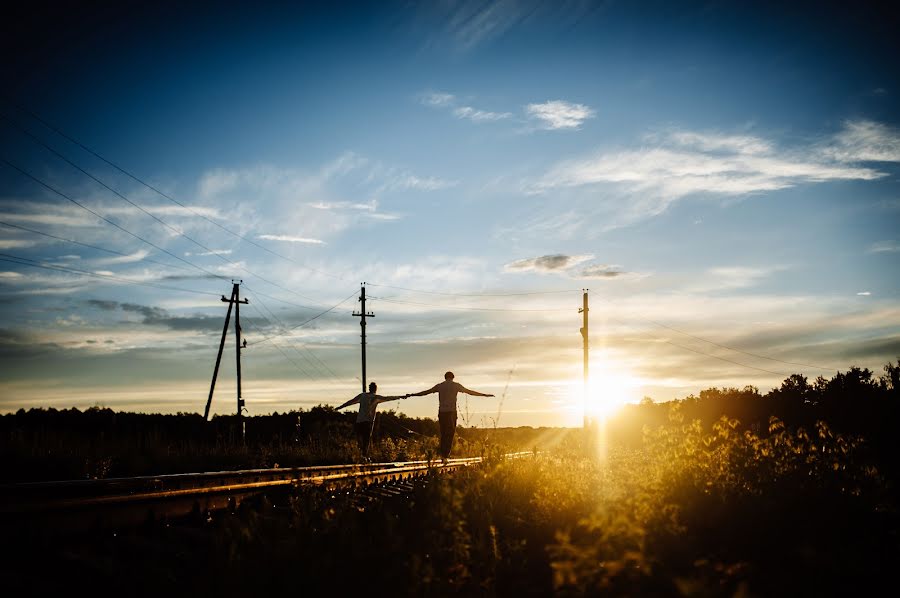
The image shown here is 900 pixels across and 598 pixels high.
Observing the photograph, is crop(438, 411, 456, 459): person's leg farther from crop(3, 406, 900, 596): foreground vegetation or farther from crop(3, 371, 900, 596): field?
crop(3, 406, 900, 596): foreground vegetation

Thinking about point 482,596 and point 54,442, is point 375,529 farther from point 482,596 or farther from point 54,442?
point 54,442

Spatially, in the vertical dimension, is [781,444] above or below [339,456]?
above

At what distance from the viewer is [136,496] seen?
22.4 feet

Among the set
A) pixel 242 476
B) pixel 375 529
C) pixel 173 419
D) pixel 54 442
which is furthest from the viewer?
pixel 173 419

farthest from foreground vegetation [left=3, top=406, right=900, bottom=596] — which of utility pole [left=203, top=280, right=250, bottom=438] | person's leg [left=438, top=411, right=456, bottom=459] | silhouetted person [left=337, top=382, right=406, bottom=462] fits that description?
utility pole [left=203, top=280, right=250, bottom=438]

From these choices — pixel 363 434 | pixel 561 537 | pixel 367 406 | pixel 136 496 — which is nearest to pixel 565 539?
pixel 561 537

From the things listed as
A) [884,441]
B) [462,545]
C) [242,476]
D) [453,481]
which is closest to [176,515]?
[242,476]

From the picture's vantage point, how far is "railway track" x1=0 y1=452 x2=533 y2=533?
591 cm

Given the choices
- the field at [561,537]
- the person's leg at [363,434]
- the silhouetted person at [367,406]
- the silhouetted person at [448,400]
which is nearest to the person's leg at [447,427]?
the silhouetted person at [448,400]

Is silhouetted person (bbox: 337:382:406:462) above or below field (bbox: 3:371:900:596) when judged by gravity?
above

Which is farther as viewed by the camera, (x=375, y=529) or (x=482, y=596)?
(x=375, y=529)

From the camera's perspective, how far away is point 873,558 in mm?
5090

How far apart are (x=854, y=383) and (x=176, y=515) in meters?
38.6

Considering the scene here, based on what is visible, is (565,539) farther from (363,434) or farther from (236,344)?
(236,344)
